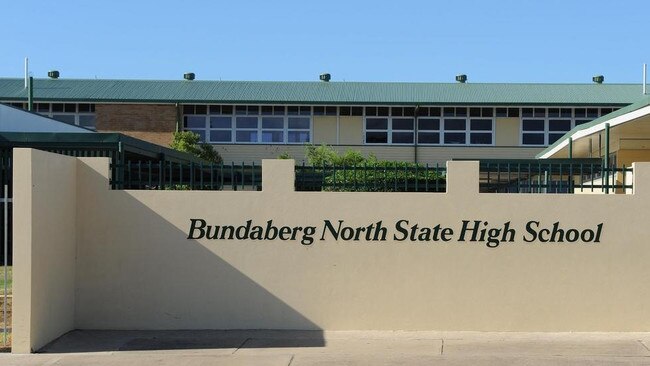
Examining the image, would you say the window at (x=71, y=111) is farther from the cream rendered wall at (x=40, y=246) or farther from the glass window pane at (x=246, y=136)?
the cream rendered wall at (x=40, y=246)

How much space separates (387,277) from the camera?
11.5 m

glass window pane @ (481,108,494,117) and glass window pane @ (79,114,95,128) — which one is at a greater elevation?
glass window pane @ (481,108,494,117)

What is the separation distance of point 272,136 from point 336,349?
27.3 m

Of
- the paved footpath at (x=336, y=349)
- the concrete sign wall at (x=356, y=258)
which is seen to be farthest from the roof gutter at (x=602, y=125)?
the paved footpath at (x=336, y=349)

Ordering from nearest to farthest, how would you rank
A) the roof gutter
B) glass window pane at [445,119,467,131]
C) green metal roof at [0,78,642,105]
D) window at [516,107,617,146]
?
the roof gutter → green metal roof at [0,78,642,105] → window at [516,107,617,146] → glass window pane at [445,119,467,131]

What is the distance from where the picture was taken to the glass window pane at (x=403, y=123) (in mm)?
37438

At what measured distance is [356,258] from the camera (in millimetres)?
11492

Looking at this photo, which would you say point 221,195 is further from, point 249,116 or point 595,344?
point 249,116

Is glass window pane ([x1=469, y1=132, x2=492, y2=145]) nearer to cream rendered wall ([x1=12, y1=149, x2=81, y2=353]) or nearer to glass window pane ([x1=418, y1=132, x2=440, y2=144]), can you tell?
glass window pane ([x1=418, y1=132, x2=440, y2=144])

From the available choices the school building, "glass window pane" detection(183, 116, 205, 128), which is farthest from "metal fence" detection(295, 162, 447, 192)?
"glass window pane" detection(183, 116, 205, 128)

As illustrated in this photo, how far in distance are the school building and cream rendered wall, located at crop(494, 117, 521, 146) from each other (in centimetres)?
4

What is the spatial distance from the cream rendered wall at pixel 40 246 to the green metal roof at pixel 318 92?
84.6 feet

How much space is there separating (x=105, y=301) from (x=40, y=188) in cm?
209

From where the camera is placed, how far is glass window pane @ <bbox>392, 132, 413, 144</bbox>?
122ft
